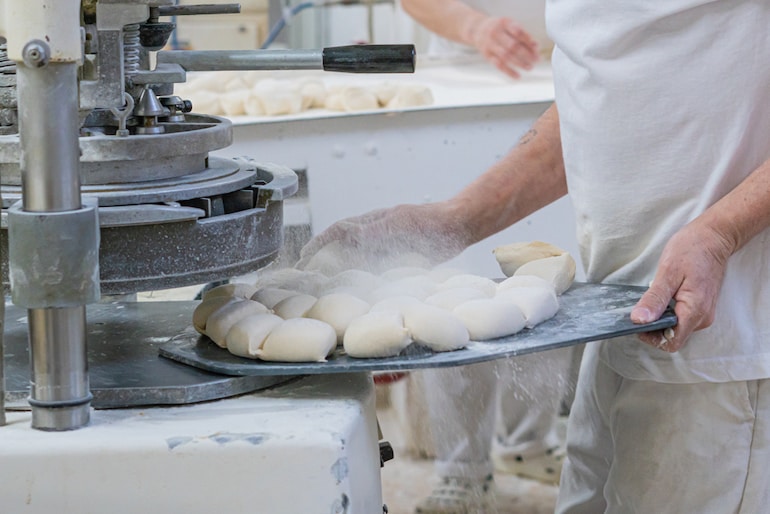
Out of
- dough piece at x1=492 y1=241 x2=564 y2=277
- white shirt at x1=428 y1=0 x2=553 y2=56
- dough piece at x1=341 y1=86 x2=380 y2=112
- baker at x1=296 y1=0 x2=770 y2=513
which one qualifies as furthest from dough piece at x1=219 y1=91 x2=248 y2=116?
dough piece at x1=492 y1=241 x2=564 y2=277

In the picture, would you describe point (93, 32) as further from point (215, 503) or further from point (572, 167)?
point (572, 167)

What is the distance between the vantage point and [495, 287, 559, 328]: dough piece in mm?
920

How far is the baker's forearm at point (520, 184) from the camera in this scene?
1391 mm

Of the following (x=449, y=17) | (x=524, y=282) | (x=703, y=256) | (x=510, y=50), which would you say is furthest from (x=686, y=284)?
(x=449, y=17)

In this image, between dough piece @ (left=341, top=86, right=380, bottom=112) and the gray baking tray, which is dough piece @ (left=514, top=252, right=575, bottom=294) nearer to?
the gray baking tray

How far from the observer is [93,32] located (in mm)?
800

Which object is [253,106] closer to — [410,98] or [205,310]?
[410,98]

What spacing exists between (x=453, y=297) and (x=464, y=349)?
106 millimetres

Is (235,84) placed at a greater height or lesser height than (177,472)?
greater

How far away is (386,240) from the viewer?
1226 millimetres

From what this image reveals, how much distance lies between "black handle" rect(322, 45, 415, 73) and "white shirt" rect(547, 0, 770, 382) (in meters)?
0.38

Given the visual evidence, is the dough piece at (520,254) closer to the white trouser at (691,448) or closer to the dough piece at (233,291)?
the white trouser at (691,448)

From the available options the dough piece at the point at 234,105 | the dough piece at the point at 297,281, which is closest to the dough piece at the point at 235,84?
the dough piece at the point at 234,105

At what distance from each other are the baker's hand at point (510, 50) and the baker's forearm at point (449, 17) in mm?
175
